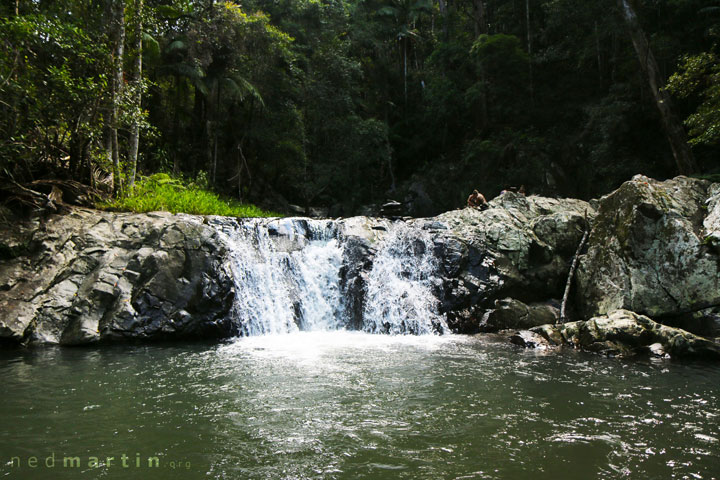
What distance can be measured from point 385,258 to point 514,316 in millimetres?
3654

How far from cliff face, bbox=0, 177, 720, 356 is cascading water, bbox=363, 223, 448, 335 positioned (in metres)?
0.06

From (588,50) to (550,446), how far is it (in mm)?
20937

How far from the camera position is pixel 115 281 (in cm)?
943

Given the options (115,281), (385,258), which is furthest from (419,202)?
(115,281)

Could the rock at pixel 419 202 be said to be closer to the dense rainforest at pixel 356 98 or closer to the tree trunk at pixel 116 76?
the dense rainforest at pixel 356 98

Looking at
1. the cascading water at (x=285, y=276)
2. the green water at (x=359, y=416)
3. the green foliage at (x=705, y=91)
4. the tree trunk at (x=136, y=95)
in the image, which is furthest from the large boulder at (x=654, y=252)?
the tree trunk at (x=136, y=95)

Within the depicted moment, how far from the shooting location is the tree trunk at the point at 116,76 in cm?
1083

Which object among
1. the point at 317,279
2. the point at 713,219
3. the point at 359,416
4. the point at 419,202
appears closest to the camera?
the point at 359,416

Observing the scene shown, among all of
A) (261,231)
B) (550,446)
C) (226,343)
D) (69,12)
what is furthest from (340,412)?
(69,12)

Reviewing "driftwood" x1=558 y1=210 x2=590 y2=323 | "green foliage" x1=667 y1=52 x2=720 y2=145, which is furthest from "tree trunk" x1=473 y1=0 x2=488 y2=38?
"driftwood" x1=558 y1=210 x2=590 y2=323

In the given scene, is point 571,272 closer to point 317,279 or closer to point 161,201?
point 317,279

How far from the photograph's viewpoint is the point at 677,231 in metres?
9.72

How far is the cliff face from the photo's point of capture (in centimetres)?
911

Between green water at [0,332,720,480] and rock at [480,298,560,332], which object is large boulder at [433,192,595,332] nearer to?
rock at [480,298,560,332]
